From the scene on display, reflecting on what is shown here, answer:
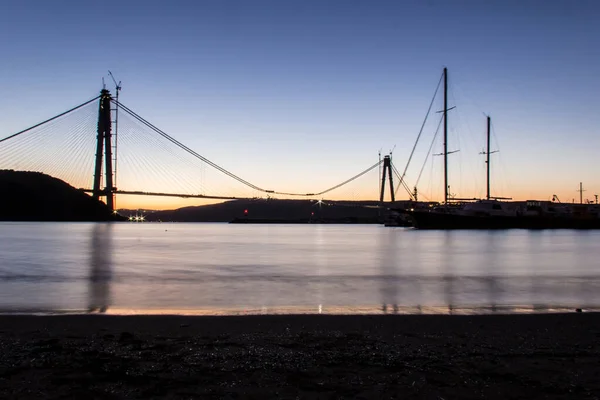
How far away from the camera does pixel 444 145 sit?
60719mm

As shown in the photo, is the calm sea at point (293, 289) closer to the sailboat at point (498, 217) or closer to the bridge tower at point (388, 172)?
the sailboat at point (498, 217)

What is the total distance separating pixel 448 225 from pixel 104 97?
162 feet

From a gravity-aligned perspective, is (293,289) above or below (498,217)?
below

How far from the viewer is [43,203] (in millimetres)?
132875

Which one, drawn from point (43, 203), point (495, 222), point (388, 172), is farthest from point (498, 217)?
point (43, 203)

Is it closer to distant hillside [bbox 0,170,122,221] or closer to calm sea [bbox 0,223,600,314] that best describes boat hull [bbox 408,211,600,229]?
calm sea [bbox 0,223,600,314]

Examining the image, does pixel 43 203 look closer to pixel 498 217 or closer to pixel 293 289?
pixel 498 217
